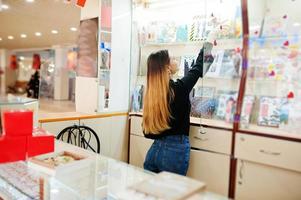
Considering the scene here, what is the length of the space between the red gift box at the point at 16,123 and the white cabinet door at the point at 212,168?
1714mm

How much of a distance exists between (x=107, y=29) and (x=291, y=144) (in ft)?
7.06

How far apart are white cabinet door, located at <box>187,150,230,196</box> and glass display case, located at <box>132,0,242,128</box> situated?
0.31 metres

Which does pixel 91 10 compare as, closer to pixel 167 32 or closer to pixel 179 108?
pixel 167 32

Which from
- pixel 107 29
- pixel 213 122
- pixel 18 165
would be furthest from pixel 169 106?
pixel 107 29

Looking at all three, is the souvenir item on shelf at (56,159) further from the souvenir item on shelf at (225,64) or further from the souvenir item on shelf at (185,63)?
the souvenir item on shelf at (185,63)

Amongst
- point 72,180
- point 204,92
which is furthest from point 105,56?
point 72,180

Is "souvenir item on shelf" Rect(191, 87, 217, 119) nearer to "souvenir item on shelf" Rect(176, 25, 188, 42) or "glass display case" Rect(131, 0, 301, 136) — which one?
"glass display case" Rect(131, 0, 301, 136)

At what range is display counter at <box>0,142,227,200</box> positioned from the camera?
1.37 meters

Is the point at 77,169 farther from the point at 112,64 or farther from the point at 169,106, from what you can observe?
the point at 112,64

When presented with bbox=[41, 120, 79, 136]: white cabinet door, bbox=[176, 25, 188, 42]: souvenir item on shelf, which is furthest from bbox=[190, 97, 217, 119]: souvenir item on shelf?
bbox=[41, 120, 79, 136]: white cabinet door

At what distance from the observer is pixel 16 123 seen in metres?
1.30

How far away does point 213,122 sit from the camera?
9.12 feet

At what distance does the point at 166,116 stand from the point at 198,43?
1166 millimetres

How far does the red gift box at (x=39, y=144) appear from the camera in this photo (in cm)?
Answer: 138
